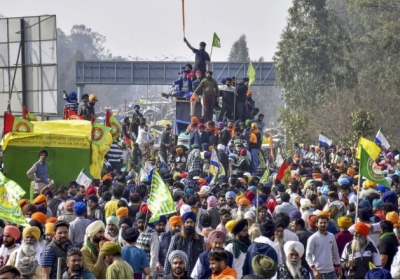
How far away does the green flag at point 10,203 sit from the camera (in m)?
14.6

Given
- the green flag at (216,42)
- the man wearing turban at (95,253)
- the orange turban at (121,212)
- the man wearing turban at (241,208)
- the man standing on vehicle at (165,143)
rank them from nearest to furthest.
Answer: the man wearing turban at (95,253)
the orange turban at (121,212)
the man wearing turban at (241,208)
the man standing on vehicle at (165,143)
the green flag at (216,42)

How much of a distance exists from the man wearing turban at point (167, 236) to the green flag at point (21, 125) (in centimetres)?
964

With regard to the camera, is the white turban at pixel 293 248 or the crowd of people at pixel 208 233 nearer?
the crowd of people at pixel 208 233

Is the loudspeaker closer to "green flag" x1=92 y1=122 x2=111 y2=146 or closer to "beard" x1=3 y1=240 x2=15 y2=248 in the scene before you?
"green flag" x1=92 y1=122 x2=111 y2=146

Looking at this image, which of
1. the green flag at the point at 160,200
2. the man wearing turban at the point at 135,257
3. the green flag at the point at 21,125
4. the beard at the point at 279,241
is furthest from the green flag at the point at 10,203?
the green flag at the point at 21,125

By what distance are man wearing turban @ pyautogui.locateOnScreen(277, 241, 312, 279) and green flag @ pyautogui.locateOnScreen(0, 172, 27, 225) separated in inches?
117

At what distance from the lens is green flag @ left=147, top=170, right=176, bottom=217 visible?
15.0 metres

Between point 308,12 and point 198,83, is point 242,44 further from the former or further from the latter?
point 198,83

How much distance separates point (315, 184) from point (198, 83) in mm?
12415

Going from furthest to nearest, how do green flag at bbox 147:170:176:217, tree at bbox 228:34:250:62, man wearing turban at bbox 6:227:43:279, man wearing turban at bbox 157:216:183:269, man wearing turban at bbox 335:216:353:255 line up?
1. tree at bbox 228:34:250:62
2. man wearing turban at bbox 335:216:353:255
3. green flag at bbox 147:170:176:217
4. man wearing turban at bbox 157:216:183:269
5. man wearing turban at bbox 6:227:43:279

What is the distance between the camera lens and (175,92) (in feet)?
117

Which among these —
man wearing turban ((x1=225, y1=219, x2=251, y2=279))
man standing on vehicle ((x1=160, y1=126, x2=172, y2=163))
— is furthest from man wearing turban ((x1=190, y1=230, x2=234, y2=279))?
man standing on vehicle ((x1=160, y1=126, x2=172, y2=163))

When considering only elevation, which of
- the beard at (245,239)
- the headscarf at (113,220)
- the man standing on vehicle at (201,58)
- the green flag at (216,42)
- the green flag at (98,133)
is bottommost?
the beard at (245,239)

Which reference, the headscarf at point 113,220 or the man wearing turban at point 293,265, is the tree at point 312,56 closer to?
the headscarf at point 113,220
